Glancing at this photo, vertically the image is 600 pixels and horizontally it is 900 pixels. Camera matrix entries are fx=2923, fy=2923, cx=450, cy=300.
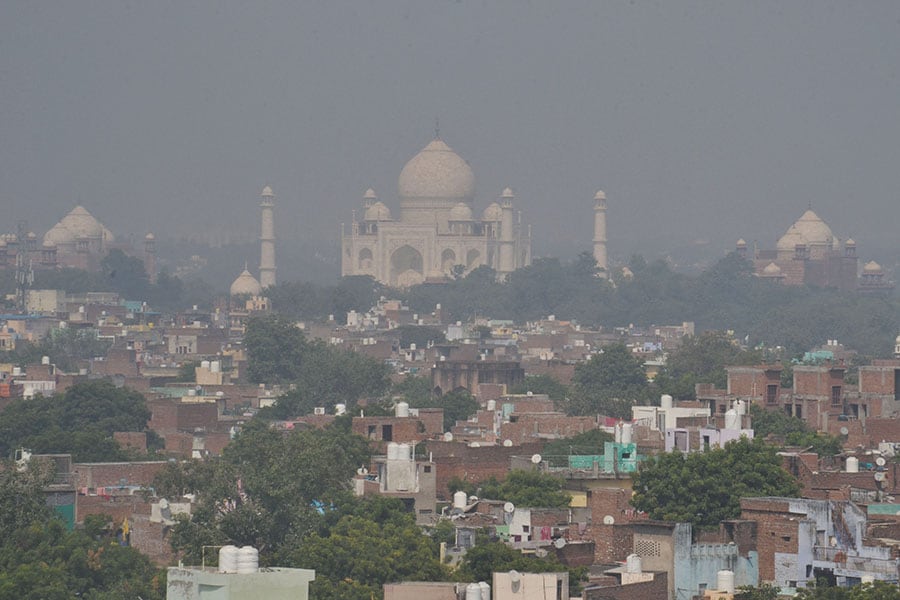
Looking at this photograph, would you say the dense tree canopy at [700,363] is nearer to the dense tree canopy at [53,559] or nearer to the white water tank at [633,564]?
the dense tree canopy at [53,559]

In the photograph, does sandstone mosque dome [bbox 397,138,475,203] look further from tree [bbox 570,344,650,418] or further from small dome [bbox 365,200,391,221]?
tree [bbox 570,344,650,418]

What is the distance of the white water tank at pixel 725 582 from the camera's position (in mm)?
22266

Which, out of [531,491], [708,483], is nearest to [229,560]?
[708,483]

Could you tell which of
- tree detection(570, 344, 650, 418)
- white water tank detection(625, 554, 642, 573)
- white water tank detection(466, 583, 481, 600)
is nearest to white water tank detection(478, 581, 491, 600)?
white water tank detection(466, 583, 481, 600)

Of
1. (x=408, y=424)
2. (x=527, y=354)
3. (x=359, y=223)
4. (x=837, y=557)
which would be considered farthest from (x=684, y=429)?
(x=359, y=223)

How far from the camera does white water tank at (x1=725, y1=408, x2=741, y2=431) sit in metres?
35.2

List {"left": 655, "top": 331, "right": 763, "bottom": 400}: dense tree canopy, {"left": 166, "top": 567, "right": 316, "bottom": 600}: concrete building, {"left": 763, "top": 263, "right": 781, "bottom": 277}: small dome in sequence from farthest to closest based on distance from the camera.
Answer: {"left": 763, "top": 263, "right": 781, "bottom": 277}: small dome, {"left": 655, "top": 331, "right": 763, "bottom": 400}: dense tree canopy, {"left": 166, "top": 567, "right": 316, "bottom": 600}: concrete building

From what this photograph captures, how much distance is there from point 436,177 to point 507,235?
13.6 ft

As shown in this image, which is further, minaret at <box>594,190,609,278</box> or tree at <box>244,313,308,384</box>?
minaret at <box>594,190,609,278</box>

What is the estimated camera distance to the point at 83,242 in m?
133

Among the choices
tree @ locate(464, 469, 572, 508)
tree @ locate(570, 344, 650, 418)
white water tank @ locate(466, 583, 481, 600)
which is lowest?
white water tank @ locate(466, 583, 481, 600)

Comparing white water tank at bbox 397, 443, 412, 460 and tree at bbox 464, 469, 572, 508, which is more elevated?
white water tank at bbox 397, 443, 412, 460

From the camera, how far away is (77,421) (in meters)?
49.4

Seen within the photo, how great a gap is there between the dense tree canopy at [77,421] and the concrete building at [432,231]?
237 ft
